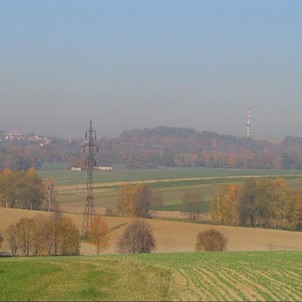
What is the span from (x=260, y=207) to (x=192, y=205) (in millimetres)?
13575

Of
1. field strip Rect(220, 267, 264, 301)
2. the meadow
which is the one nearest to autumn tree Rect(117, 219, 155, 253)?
the meadow

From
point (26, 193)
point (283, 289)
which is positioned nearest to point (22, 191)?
point (26, 193)

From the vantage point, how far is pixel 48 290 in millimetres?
24219

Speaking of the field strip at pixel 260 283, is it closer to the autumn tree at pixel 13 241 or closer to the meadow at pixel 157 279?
the meadow at pixel 157 279

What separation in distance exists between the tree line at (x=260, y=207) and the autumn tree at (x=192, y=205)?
320 cm

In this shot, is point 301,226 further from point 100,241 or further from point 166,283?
point 166,283

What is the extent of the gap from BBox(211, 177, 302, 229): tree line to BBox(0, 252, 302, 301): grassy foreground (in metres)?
53.5

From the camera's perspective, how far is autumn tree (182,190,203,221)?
9699cm

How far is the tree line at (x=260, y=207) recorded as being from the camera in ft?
291

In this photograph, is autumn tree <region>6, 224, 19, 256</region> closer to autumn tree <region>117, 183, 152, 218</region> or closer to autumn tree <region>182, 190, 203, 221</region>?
autumn tree <region>117, 183, 152, 218</region>

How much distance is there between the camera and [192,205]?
9981 centimetres

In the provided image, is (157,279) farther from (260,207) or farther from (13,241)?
(260,207)

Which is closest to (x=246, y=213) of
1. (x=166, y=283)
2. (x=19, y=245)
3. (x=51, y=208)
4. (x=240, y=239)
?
(x=240, y=239)

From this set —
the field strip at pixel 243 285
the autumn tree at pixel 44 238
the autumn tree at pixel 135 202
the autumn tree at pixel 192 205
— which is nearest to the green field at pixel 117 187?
the autumn tree at pixel 192 205
